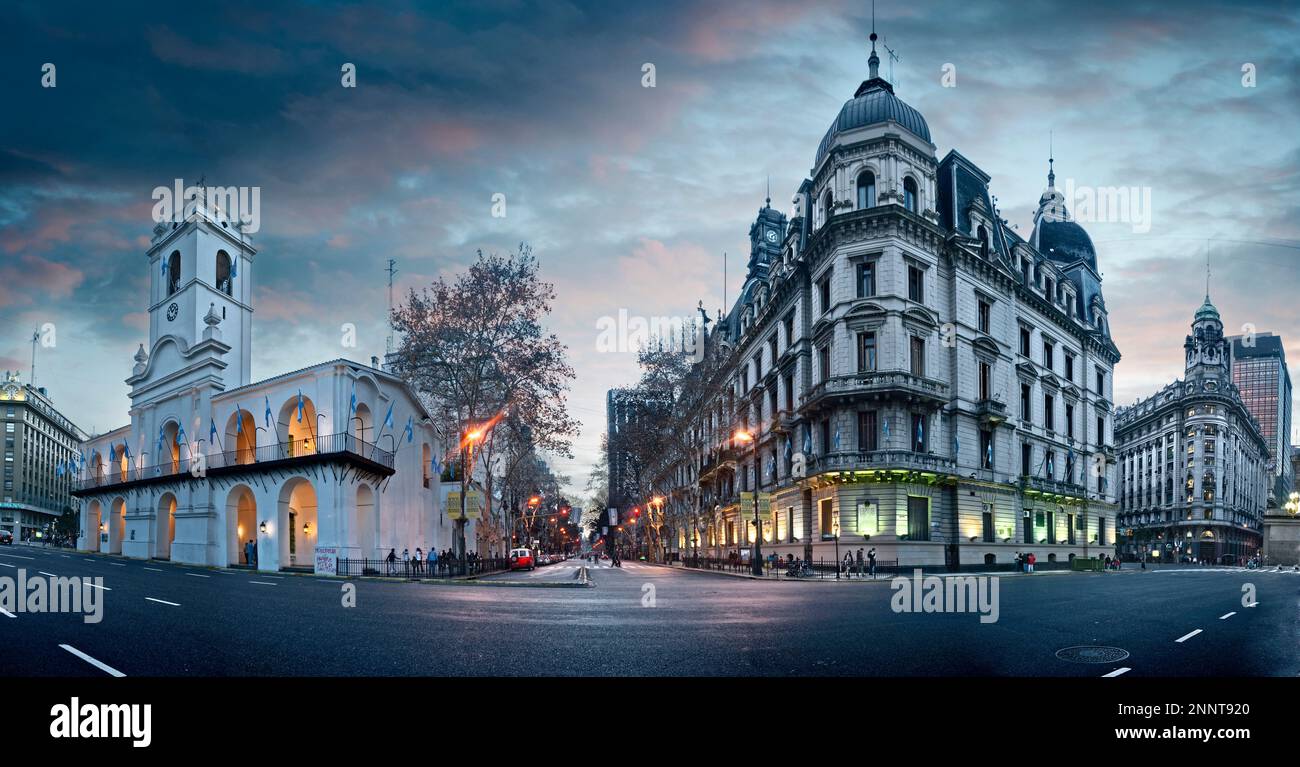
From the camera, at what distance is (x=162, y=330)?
49625 millimetres

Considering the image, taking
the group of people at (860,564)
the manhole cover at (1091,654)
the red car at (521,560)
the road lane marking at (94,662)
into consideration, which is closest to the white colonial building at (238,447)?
the red car at (521,560)

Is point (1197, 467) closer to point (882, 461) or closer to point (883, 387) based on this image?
point (882, 461)

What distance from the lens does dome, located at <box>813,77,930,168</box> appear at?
41375mm

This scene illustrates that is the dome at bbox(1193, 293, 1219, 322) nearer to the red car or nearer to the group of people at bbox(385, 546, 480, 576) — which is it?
the red car

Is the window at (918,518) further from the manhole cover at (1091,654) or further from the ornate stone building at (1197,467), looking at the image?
the ornate stone building at (1197,467)

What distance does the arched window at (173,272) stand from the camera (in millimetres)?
49688

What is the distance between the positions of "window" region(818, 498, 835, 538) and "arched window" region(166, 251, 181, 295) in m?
45.7

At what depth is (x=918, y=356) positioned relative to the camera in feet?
136

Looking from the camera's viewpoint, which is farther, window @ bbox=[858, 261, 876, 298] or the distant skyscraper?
the distant skyscraper

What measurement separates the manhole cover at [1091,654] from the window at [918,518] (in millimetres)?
30679

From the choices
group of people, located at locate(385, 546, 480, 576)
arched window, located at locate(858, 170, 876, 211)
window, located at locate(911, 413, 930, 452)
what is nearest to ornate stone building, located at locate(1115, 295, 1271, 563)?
window, located at locate(911, 413, 930, 452)

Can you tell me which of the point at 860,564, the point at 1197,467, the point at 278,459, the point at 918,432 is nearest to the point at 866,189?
the point at 918,432
